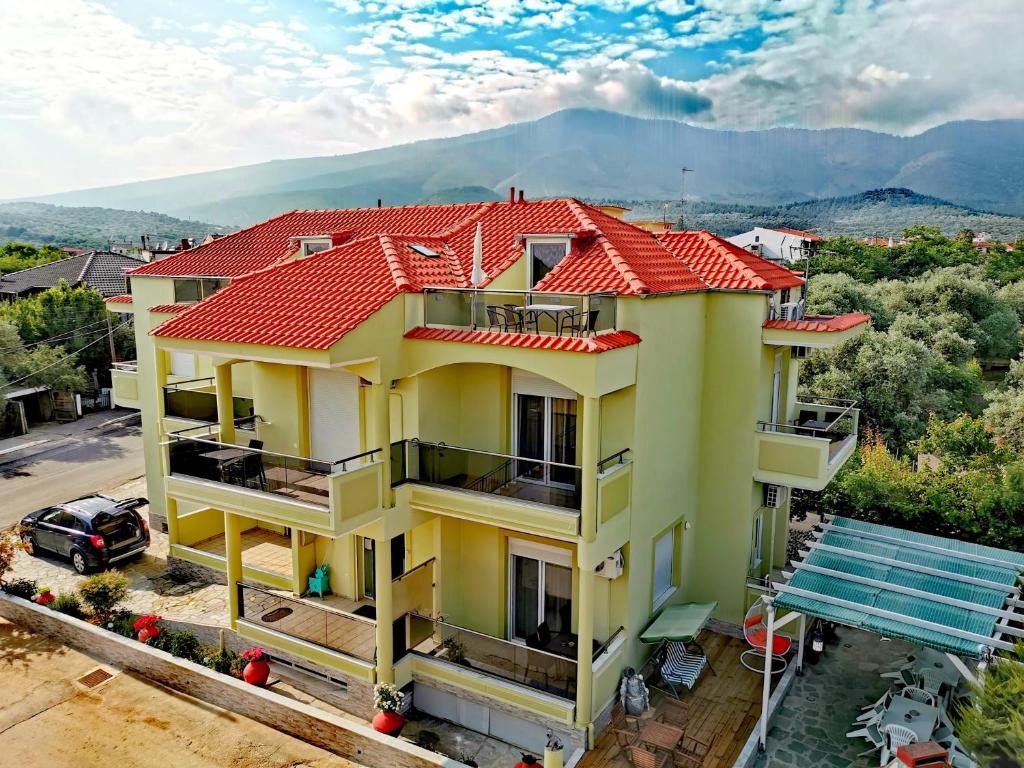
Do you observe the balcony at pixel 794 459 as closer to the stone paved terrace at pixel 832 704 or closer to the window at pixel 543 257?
the stone paved terrace at pixel 832 704

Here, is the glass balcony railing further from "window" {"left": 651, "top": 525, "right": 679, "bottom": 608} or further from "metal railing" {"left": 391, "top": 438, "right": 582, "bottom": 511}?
"window" {"left": 651, "top": 525, "right": 679, "bottom": 608}

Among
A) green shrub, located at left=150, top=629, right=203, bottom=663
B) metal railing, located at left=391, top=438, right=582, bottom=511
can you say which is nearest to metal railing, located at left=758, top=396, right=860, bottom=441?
metal railing, located at left=391, top=438, right=582, bottom=511

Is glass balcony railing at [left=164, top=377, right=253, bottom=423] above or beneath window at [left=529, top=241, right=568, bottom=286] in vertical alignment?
beneath

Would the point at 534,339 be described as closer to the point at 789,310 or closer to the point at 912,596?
the point at 789,310

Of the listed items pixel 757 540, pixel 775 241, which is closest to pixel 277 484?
pixel 757 540

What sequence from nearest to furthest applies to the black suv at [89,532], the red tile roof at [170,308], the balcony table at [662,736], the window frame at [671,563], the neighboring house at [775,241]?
the balcony table at [662,736] < the window frame at [671,563] < the black suv at [89,532] < the red tile roof at [170,308] < the neighboring house at [775,241]

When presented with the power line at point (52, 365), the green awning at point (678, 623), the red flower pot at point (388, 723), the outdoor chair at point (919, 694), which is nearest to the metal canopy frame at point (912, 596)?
the outdoor chair at point (919, 694)
